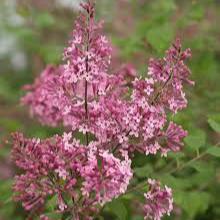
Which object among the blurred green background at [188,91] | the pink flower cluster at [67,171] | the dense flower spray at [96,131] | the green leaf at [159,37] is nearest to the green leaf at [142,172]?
the blurred green background at [188,91]

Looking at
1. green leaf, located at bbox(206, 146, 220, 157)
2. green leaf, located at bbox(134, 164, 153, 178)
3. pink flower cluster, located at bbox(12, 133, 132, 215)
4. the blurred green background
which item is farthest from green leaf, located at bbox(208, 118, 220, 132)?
pink flower cluster, located at bbox(12, 133, 132, 215)

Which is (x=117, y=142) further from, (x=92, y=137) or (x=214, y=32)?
(x=214, y=32)

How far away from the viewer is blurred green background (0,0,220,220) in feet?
9.70

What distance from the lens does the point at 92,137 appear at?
2.80 metres

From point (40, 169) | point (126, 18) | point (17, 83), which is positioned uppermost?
point (40, 169)

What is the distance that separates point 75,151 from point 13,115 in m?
3.35

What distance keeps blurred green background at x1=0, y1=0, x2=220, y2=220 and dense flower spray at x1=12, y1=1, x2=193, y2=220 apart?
0.19m

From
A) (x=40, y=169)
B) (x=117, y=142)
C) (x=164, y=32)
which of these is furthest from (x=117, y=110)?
(x=164, y=32)

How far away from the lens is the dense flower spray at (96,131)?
229cm

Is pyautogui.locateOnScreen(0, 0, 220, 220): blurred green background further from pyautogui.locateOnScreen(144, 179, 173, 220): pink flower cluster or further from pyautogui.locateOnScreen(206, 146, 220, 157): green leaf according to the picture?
pyautogui.locateOnScreen(144, 179, 173, 220): pink flower cluster

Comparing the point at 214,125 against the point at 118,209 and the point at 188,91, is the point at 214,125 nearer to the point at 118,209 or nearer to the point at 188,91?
the point at 118,209

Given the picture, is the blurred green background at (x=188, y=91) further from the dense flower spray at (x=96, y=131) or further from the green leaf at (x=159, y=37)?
the dense flower spray at (x=96, y=131)

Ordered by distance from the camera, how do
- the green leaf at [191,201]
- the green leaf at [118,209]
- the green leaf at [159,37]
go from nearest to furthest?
the green leaf at [118,209], the green leaf at [191,201], the green leaf at [159,37]

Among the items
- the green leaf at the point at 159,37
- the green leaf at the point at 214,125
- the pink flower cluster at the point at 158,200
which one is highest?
the green leaf at the point at 159,37
